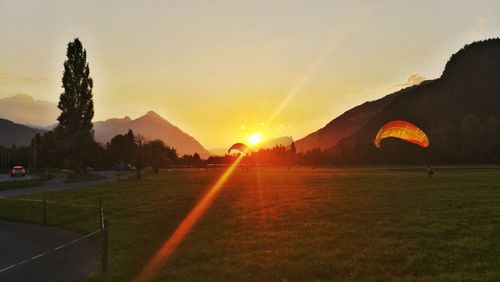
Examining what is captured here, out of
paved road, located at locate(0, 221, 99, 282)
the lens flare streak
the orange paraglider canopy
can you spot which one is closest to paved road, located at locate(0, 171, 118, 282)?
paved road, located at locate(0, 221, 99, 282)

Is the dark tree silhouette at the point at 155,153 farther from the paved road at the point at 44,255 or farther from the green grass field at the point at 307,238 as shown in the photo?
the paved road at the point at 44,255

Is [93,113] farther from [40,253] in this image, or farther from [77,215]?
[40,253]

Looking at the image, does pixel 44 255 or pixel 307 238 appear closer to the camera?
pixel 44 255

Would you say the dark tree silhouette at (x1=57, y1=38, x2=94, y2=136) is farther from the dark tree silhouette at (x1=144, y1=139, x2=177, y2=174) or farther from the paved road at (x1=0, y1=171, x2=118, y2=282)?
the paved road at (x1=0, y1=171, x2=118, y2=282)

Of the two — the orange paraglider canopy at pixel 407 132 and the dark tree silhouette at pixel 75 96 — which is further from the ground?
the dark tree silhouette at pixel 75 96

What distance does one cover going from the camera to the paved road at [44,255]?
11.4 m

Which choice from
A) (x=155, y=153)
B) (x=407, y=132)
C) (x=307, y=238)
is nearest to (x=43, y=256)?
(x=307, y=238)

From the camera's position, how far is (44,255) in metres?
13.8

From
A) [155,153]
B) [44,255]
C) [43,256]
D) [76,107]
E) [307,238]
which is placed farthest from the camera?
[155,153]

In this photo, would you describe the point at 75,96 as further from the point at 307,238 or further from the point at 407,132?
the point at 307,238

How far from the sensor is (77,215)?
76.8 feet

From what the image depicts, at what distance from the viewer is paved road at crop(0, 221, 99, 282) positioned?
11.4 meters

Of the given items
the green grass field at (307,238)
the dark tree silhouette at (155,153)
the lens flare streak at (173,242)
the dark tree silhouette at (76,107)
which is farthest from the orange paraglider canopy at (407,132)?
the dark tree silhouette at (76,107)

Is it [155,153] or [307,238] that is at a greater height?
[155,153]
